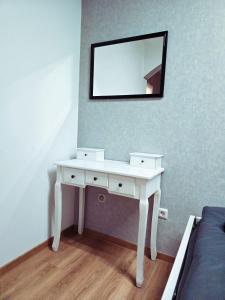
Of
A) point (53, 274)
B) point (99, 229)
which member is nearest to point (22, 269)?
point (53, 274)

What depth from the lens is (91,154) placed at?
1969mm

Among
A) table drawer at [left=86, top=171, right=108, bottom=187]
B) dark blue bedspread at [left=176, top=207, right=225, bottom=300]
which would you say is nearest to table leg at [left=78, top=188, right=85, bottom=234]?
table drawer at [left=86, top=171, right=108, bottom=187]

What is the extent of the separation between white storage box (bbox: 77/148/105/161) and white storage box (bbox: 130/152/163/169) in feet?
1.09

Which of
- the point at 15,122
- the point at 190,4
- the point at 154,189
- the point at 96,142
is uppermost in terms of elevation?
the point at 190,4

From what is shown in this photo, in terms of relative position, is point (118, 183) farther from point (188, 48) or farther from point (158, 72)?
point (188, 48)

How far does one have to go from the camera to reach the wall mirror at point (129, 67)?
1.73 metres

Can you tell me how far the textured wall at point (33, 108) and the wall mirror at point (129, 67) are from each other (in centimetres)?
25

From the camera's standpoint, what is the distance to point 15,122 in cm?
155

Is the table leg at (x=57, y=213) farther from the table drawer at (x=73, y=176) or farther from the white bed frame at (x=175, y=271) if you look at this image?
the white bed frame at (x=175, y=271)

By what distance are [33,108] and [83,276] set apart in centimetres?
136

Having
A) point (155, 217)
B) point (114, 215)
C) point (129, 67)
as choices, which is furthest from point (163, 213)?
point (129, 67)

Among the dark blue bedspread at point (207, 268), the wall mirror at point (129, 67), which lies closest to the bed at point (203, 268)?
the dark blue bedspread at point (207, 268)

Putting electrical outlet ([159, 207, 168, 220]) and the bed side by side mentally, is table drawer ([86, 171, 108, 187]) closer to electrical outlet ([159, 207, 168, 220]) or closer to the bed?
electrical outlet ([159, 207, 168, 220])

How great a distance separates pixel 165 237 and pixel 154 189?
0.48m
